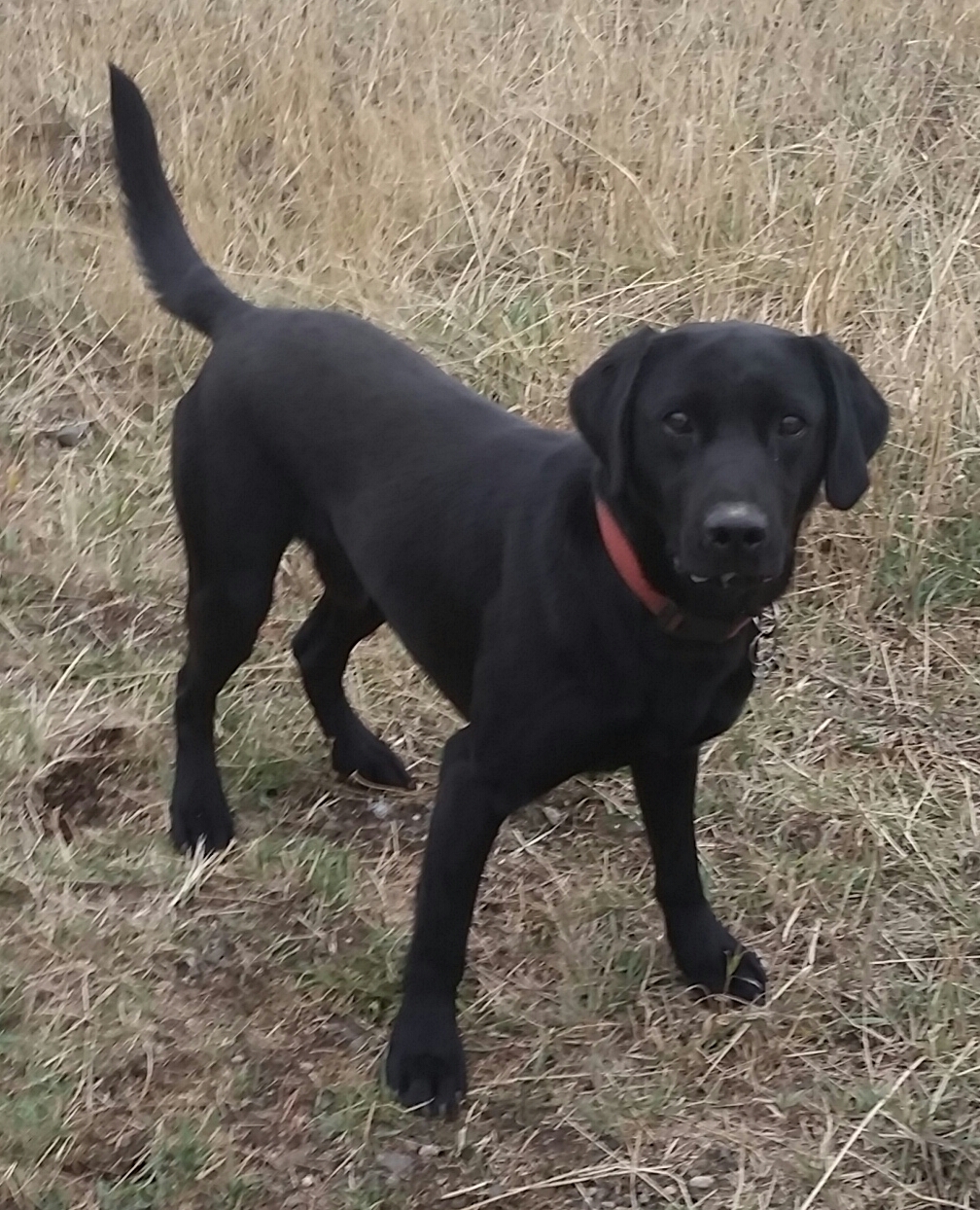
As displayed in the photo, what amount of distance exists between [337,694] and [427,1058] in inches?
36.8

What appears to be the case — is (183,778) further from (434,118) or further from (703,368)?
(434,118)

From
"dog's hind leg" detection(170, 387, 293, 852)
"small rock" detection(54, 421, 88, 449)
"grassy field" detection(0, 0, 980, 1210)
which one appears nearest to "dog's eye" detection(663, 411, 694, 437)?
"dog's hind leg" detection(170, 387, 293, 852)

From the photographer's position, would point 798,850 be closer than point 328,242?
Yes

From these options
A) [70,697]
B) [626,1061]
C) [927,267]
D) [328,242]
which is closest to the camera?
[626,1061]

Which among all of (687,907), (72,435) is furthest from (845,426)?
(72,435)

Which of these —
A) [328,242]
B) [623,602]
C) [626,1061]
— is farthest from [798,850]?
[328,242]

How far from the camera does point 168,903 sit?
8.41 feet

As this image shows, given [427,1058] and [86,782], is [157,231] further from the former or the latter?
[427,1058]

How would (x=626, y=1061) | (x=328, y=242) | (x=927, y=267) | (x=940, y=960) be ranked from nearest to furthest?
1. (x=626, y=1061)
2. (x=940, y=960)
3. (x=927, y=267)
4. (x=328, y=242)

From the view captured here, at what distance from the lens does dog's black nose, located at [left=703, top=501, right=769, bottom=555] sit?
71.6 inches

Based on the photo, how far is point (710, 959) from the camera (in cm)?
245

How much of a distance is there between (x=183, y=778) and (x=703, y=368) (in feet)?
4.47

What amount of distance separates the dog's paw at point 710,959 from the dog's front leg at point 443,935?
41 centimetres

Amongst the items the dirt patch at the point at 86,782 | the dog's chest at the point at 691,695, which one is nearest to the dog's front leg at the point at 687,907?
the dog's chest at the point at 691,695
